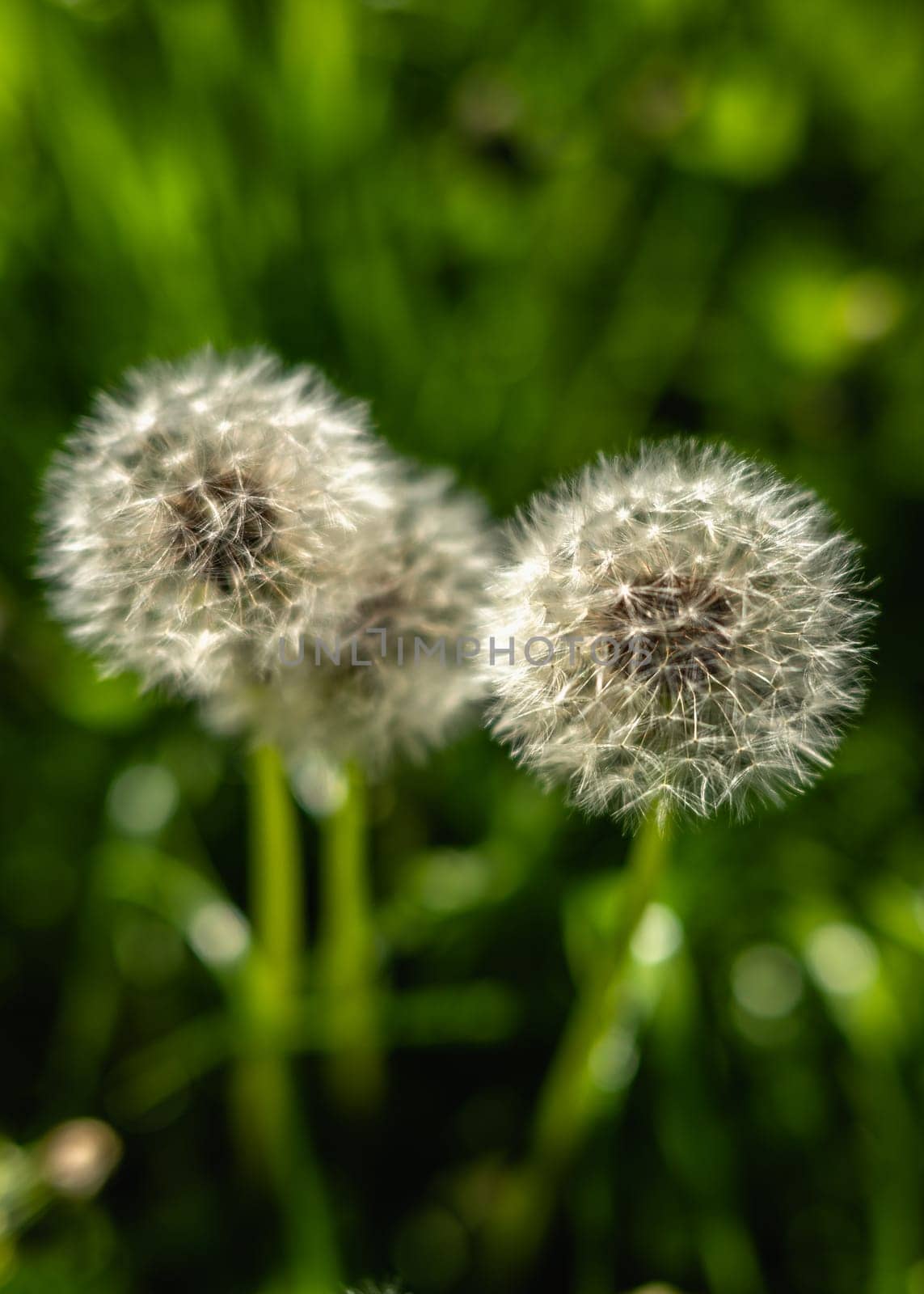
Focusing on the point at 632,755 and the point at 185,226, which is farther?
the point at 185,226

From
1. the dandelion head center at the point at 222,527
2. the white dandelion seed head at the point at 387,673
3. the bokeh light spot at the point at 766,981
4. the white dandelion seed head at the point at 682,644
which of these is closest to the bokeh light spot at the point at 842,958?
the bokeh light spot at the point at 766,981

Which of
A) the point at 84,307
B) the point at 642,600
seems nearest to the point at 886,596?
the point at 642,600

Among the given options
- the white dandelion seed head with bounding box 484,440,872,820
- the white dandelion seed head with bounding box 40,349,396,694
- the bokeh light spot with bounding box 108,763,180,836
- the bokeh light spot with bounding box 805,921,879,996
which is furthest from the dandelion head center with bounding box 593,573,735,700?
the bokeh light spot with bounding box 108,763,180,836

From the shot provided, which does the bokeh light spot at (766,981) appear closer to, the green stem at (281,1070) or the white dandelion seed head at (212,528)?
the green stem at (281,1070)

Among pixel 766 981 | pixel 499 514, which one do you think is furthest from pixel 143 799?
pixel 766 981

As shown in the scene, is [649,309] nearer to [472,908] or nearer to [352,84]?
[352,84]

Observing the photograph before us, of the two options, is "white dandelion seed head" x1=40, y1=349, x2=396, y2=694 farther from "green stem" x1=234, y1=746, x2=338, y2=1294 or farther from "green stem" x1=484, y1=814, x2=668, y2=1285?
"green stem" x1=484, y1=814, x2=668, y2=1285
